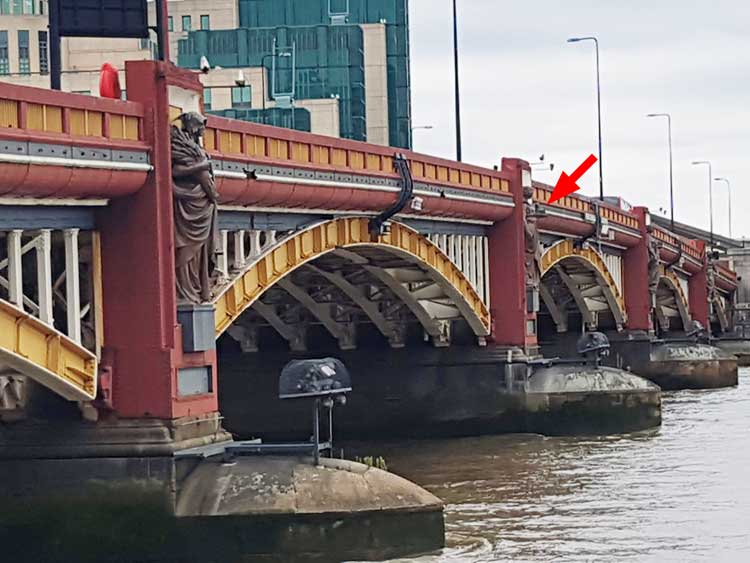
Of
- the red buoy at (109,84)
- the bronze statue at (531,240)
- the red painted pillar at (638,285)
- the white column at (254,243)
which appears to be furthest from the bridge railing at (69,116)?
the red painted pillar at (638,285)

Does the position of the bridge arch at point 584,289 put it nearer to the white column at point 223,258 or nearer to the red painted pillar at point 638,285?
the red painted pillar at point 638,285

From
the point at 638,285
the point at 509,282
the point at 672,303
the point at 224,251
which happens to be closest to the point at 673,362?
the point at 638,285

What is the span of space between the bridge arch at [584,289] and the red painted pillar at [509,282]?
31.8 ft

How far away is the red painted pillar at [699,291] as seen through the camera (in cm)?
9044

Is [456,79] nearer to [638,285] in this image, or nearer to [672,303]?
[638,285]

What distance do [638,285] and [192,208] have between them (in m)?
43.7

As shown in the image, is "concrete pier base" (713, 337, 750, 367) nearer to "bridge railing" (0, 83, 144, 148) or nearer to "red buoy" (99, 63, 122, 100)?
"red buoy" (99, 63, 122, 100)

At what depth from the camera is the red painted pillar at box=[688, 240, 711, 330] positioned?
9044cm

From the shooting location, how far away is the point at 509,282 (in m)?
47.3

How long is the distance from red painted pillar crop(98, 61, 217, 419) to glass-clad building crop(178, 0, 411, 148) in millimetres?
79528

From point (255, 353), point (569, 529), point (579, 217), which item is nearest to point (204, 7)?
point (579, 217)

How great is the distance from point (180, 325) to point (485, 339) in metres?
21.8

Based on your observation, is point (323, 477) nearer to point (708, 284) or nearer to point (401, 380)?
point (401, 380)

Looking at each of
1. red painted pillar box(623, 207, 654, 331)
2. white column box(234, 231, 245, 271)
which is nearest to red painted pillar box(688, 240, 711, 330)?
red painted pillar box(623, 207, 654, 331)
